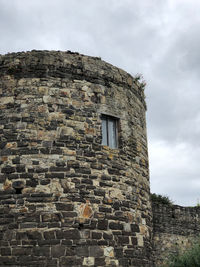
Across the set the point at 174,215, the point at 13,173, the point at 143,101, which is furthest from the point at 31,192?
the point at 174,215

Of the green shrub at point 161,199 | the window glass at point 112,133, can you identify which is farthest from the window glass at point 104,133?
the green shrub at point 161,199

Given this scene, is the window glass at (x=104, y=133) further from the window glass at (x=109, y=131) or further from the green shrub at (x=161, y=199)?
the green shrub at (x=161, y=199)

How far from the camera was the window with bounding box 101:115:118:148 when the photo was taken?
29.2 feet

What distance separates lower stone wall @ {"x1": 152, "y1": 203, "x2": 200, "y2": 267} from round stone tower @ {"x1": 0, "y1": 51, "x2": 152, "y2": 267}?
1971 mm

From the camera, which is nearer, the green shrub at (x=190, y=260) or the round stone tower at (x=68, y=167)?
the round stone tower at (x=68, y=167)

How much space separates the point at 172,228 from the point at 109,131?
4.42 m

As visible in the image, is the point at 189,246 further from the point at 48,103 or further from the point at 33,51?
the point at 33,51

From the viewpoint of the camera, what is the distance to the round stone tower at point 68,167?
24.7ft

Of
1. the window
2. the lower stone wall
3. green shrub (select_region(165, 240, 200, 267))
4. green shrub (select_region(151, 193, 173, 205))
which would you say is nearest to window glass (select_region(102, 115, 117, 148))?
the window

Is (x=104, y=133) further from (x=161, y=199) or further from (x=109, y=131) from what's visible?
(x=161, y=199)

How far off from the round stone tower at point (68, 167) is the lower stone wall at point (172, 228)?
6.47 feet

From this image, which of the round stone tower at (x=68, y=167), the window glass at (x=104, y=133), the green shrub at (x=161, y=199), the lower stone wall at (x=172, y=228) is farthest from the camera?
the green shrub at (x=161, y=199)

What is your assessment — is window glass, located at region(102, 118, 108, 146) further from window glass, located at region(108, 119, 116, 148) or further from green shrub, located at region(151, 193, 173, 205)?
green shrub, located at region(151, 193, 173, 205)

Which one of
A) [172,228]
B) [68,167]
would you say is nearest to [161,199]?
[172,228]
